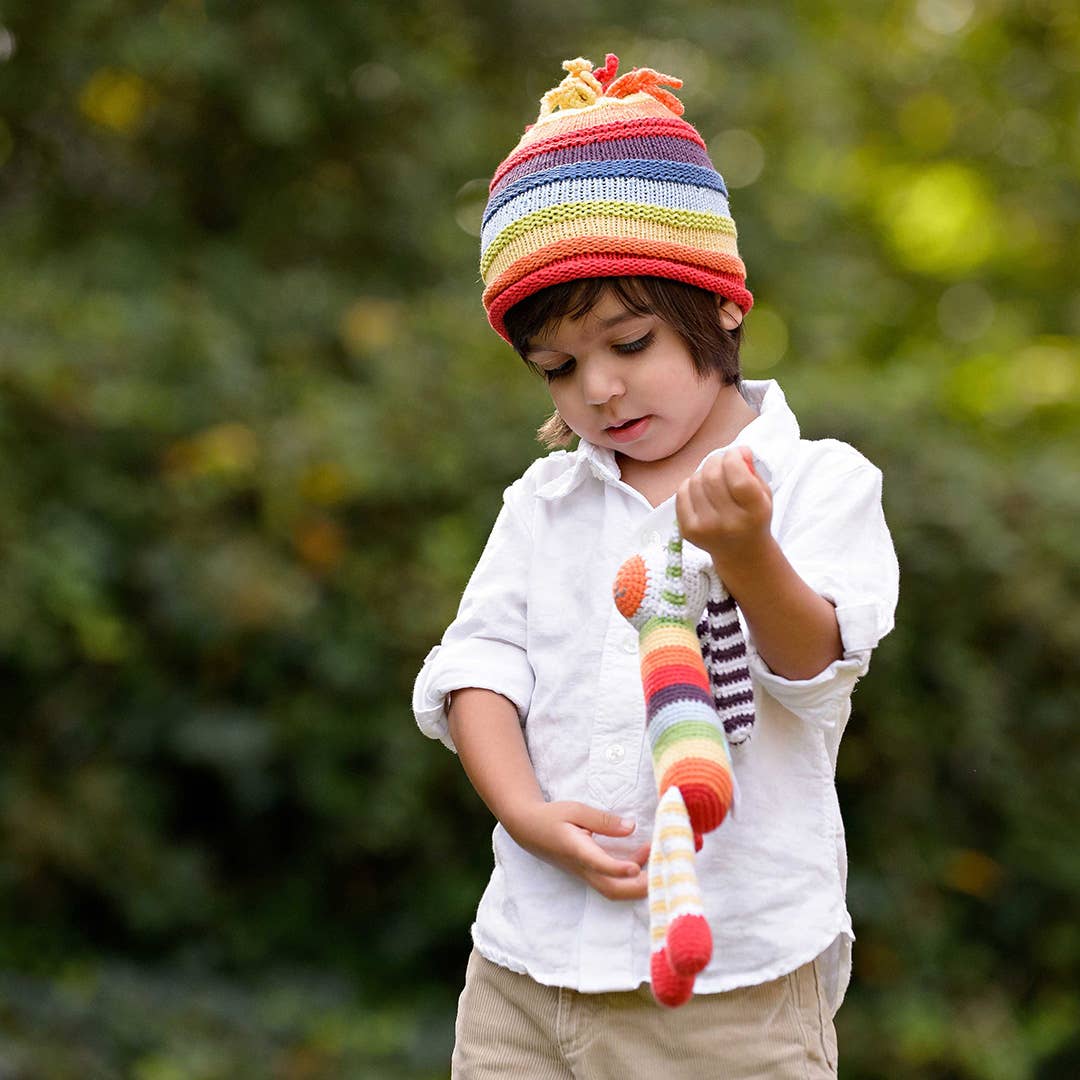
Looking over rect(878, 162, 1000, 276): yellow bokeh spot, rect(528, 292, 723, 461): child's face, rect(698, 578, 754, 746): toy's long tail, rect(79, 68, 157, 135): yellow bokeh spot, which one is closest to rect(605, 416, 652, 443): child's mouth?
rect(528, 292, 723, 461): child's face

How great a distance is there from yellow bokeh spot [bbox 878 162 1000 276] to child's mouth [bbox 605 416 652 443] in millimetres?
7941

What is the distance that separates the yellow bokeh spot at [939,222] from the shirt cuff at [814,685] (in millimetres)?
8128

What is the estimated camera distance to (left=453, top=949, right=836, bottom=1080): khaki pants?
5.94 feet

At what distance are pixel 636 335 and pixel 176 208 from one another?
4159 millimetres

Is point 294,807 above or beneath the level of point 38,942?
above

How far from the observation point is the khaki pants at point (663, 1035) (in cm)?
181

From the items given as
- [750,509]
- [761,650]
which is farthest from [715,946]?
[750,509]

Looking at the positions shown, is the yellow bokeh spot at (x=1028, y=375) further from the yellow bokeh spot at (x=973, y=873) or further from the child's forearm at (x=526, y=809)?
the child's forearm at (x=526, y=809)

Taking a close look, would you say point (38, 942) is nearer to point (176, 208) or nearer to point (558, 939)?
point (176, 208)

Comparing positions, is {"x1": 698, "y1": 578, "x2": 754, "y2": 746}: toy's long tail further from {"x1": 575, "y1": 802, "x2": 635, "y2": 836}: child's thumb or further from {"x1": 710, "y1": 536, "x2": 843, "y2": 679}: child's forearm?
{"x1": 575, "y1": 802, "x2": 635, "y2": 836}: child's thumb

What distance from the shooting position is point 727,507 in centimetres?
152

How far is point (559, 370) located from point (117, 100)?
13.5 feet

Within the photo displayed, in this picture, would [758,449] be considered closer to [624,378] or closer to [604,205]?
[624,378]

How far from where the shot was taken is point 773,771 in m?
1.81
